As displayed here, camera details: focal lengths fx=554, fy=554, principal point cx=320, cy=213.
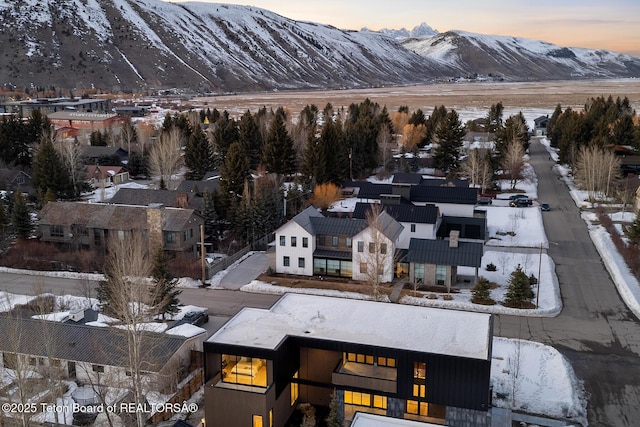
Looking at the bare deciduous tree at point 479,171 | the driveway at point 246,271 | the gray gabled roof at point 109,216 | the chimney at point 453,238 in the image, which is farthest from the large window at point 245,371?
the bare deciduous tree at point 479,171

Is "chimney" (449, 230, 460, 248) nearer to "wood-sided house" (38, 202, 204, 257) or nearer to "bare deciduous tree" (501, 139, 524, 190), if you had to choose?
"wood-sided house" (38, 202, 204, 257)

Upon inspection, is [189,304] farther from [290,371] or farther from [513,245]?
[513,245]

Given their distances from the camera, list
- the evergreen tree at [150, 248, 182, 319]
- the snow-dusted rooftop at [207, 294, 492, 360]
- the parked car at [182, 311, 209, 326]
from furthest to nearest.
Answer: the parked car at [182, 311, 209, 326], the evergreen tree at [150, 248, 182, 319], the snow-dusted rooftop at [207, 294, 492, 360]

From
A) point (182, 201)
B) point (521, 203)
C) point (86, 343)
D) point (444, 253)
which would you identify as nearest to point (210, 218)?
point (182, 201)

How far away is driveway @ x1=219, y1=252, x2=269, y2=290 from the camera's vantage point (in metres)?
→ 38.8

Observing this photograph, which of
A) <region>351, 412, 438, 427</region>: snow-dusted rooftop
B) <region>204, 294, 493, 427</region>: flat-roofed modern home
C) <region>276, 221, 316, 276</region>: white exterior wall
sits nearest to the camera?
<region>351, 412, 438, 427</region>: snow-dusted rooftop

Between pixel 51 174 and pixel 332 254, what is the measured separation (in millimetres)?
32214

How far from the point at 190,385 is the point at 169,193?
29.1m

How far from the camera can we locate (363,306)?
26125 millimetres

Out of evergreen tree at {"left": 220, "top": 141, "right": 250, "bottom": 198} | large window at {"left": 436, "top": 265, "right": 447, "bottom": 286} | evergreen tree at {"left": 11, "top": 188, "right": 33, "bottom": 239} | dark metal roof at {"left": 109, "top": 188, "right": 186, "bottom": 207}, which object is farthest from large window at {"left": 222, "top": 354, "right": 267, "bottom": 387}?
evergreen tree at {"left": 220, "top": 141, "right": 250, "bottom": 198}

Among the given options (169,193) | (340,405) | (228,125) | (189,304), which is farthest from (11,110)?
(340,405)

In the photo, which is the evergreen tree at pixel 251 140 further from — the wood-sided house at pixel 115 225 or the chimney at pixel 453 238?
the chimney at pixel 453 238

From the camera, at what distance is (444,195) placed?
49.7 meters

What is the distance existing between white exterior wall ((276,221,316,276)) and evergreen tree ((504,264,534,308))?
13.7 metres
